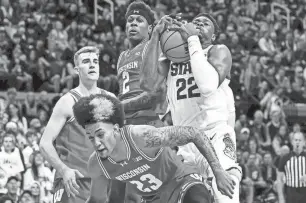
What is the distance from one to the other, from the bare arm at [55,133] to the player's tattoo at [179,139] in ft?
4.99

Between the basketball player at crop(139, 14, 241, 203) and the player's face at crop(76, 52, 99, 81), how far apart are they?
754mm

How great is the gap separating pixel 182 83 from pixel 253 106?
10385 mm

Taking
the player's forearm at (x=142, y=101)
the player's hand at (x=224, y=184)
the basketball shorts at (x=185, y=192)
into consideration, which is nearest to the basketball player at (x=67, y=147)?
the player's forearm at (x=142, y=101)

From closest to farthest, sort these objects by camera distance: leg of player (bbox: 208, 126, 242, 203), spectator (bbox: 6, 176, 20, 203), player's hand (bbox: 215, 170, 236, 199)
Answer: player's hand (bbox: 215, 170, 236, 199) → leg of player (bbox: 208, 126, 242, 203) → spectator (bbox: 6, 176, 20, 203)

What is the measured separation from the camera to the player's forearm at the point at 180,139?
5.34 metres

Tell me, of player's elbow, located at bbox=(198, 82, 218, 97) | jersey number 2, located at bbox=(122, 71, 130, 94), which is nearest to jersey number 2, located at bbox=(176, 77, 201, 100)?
player's elbow, located at bbox=(198, 82, 218, 97)

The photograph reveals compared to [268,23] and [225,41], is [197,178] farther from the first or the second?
[268,23]

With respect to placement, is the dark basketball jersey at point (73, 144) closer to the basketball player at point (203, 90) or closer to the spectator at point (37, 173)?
the basketball player at point (203, 90)

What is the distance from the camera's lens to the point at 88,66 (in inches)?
289

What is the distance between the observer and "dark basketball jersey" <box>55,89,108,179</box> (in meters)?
7.06

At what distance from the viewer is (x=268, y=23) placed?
21375mm

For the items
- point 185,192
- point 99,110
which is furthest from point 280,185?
point 99,110

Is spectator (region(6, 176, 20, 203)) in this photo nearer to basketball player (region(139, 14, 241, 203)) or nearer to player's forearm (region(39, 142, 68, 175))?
player's forearm (region(39, 142, 68, 175))

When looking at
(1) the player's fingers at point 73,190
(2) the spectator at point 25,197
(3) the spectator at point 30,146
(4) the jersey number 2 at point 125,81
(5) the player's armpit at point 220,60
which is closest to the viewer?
(1) the player's fingers at point 73,190
